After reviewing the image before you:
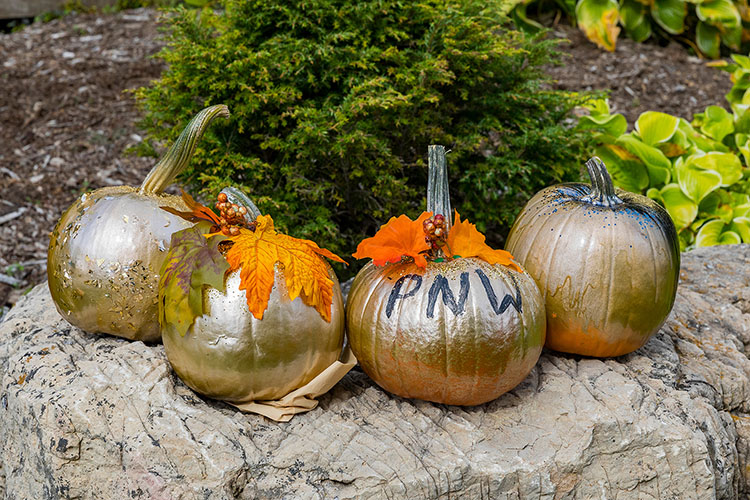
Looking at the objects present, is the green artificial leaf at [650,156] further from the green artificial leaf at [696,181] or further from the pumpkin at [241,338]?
the pumpkin at [241,338]

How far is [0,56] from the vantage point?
566 centimetres

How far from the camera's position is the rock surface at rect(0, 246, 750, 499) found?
5.33 feet

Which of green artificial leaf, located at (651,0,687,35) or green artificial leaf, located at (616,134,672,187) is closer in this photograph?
green artificial leaf, located at (616,134,672,187)

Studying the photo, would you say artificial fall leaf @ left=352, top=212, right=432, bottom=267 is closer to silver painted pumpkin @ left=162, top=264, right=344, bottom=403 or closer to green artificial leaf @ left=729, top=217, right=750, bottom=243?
silver painted pumpkin @ left=162, top=264, right=344, bottom=403

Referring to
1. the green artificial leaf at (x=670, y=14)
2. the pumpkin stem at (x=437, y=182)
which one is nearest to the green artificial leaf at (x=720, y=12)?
the green artificial leaf at (x=670, y=14)

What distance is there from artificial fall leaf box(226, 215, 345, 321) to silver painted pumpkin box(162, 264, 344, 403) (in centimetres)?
2

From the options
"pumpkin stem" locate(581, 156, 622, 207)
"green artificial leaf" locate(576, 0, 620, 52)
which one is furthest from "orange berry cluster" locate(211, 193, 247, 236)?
"green artificial leaf" locate(576, 0, 620, 52)

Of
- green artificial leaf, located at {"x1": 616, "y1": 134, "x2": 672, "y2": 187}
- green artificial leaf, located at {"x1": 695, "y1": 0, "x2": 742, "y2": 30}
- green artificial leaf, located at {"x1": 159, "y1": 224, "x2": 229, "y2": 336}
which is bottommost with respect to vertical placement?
green artificial leaf, located at {"x1": 616, "y1": 134, "x2": 672, "y2": 187}

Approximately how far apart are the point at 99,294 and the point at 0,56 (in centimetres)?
474

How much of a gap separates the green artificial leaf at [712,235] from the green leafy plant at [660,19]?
7.61 feet

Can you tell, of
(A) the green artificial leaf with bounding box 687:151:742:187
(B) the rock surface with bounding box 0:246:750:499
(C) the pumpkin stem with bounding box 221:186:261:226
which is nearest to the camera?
(B) the rock surface with bounding box 0:246:750:499

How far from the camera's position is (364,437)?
173 centimetres

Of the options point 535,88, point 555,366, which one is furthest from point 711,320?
point 535,88

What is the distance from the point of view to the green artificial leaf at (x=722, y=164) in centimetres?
392
